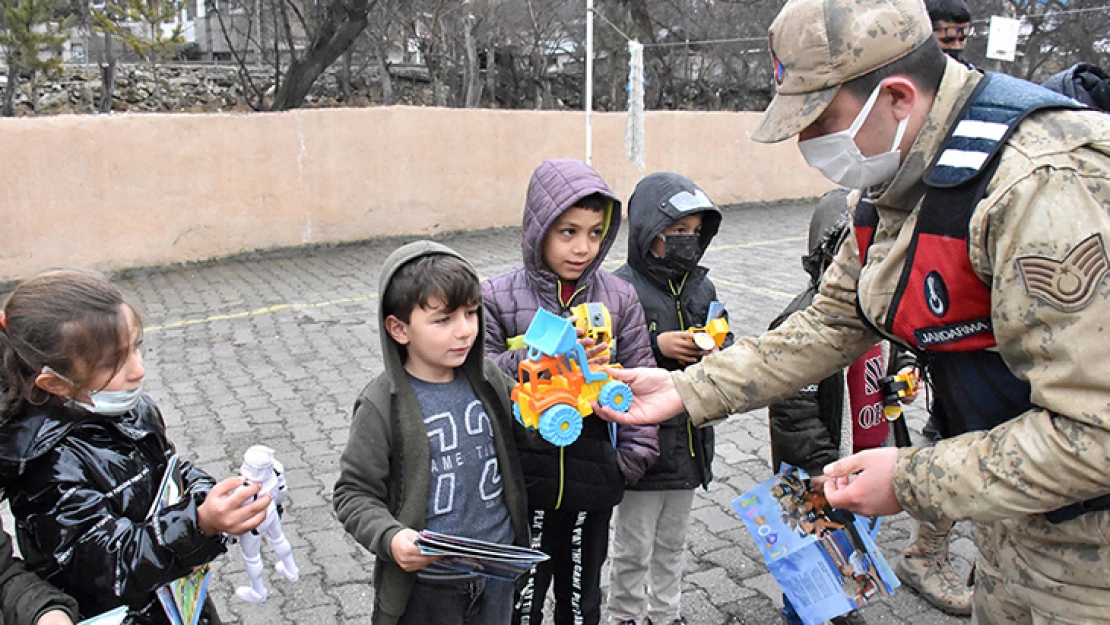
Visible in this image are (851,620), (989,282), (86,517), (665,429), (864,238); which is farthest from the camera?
(851,620)

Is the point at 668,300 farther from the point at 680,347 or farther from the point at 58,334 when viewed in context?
the point at 58,334

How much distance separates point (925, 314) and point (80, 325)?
1869 mm

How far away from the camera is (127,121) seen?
30.3ft

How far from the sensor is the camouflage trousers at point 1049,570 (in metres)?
1.59

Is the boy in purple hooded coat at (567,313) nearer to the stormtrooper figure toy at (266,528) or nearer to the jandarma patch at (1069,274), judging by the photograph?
the stormtrooper figure toy at (266,528)

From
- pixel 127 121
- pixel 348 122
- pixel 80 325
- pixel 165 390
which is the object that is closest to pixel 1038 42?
pixel 348 122

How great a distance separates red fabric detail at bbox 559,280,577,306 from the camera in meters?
2.81

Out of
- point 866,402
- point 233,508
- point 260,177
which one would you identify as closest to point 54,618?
point 233,508

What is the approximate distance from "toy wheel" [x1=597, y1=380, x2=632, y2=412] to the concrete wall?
29.2 ft

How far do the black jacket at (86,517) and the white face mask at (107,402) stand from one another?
21mm

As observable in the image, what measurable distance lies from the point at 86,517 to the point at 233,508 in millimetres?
331

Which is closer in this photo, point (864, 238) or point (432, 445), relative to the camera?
point (864, 238)

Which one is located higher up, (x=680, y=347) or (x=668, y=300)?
(x=668, y=300)

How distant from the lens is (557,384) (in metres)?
2.09
